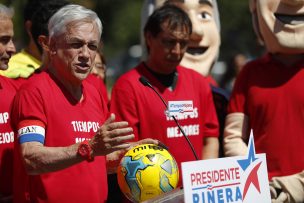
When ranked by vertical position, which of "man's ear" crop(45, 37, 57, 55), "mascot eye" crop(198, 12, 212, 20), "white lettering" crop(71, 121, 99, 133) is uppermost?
"mascot eye" crop(198, 12, 212, 20)

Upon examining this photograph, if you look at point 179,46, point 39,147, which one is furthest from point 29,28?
point 39,147

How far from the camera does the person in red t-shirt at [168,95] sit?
6398 millimetres

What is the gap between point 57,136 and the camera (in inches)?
206

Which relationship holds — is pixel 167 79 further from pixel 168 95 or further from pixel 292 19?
pixel 292 19

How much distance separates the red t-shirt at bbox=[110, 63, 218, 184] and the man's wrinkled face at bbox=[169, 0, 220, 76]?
3.43 ft

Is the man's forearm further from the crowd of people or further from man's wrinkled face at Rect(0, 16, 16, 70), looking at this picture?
man's wrinkled face at Rect(0, 16, 16, 70)

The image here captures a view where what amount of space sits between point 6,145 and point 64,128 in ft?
2.30

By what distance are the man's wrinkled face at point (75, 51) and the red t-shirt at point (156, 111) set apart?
1.03m

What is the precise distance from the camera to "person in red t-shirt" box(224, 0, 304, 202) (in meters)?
6.53

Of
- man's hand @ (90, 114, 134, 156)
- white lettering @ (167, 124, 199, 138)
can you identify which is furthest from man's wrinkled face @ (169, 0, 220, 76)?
man's hand @ (90, 114, 134, 156)

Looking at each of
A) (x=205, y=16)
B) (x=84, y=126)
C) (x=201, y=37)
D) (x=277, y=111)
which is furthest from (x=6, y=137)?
(x=205, y=16)

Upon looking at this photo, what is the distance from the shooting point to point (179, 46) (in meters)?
6.60

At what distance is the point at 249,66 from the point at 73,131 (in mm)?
1980

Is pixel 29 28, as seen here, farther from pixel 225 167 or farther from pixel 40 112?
pixel 225 167
